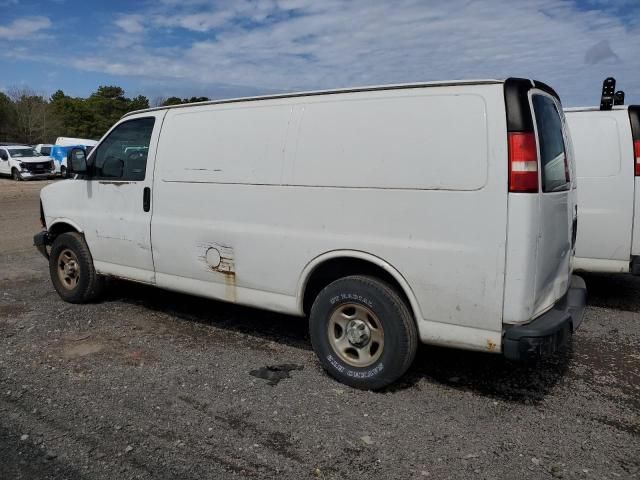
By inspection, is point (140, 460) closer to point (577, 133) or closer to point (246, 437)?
point (246, 437)

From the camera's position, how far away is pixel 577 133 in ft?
19.9

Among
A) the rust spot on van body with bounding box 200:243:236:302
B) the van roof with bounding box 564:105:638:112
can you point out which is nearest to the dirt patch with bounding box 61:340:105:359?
the rust spot on van body with bounding box 200:243:236:302

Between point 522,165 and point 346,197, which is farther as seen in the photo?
point 346,197

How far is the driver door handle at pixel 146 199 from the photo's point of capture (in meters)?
4.97

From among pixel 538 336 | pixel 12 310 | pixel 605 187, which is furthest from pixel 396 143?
pixel 12 310

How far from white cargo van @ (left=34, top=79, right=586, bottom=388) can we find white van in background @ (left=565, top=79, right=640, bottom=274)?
6.18ft

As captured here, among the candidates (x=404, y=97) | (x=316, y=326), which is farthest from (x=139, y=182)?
(x=404, y=97)

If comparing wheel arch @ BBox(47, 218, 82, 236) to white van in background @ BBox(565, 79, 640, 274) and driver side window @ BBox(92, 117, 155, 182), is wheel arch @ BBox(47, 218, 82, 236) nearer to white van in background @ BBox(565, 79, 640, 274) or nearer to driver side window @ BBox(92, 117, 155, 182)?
driver side window @ BBox(92, 117, 155, 182)

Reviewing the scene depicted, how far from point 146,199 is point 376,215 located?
7.93ft

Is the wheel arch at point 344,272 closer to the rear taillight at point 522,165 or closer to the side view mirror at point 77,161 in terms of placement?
the rear taillight at point 522,165

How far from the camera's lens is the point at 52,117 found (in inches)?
2126

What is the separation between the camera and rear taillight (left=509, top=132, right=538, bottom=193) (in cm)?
319

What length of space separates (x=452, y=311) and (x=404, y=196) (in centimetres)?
82

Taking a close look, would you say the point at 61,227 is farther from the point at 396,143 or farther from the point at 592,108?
the point at 592,108
